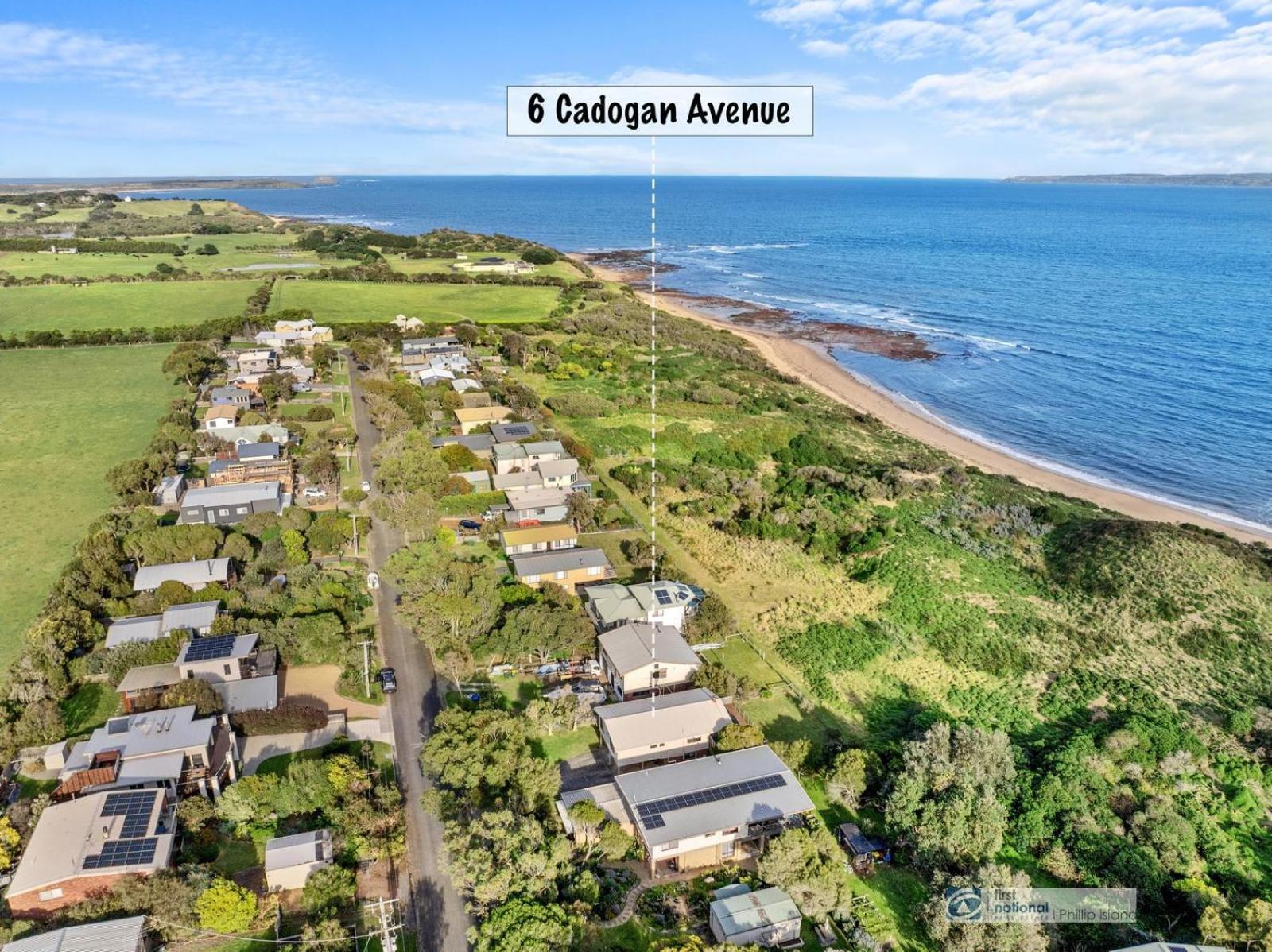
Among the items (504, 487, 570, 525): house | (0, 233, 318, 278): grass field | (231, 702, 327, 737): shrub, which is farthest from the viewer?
(0, 233, 318, 278): grass field

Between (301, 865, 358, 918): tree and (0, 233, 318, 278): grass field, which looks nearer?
(301, 865, 358, 918): tree

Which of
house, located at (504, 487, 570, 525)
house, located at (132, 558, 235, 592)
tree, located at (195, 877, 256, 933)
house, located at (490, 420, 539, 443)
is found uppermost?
house, located at (490, 420, 539, 443)

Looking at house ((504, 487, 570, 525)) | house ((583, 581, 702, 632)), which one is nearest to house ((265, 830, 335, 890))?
house ((583, 581, 702, 632))

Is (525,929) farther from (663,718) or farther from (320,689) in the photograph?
(320,689)

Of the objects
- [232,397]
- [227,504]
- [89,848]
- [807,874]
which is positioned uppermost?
[232,397]

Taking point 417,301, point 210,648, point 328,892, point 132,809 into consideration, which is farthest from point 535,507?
point 417,301

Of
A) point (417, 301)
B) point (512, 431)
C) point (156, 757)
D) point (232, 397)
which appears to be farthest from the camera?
point (417, 301)

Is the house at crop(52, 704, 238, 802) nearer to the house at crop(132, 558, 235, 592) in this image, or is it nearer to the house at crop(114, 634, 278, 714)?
the house at crop(114, 634, 278, 714)
